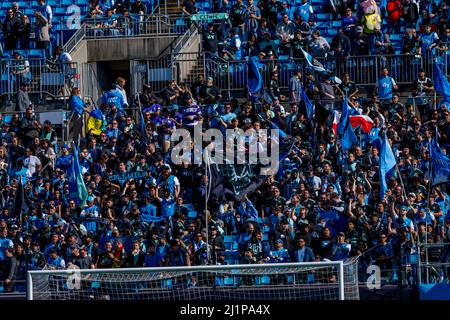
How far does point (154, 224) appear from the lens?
107ft

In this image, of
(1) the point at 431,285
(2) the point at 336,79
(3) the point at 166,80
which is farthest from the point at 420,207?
(3) the point at 166,80

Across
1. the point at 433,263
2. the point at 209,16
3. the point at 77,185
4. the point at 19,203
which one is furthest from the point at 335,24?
the point at 433,263

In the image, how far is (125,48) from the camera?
40438mm

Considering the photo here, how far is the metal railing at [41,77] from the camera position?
39.2 metres

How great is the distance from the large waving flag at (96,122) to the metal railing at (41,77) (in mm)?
2241

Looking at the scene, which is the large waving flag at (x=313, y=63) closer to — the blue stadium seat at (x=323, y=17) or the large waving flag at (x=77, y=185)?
the blue stadium seat at (x=323, y=17)

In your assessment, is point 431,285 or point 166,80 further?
point 166,80

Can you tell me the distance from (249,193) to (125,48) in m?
8.44

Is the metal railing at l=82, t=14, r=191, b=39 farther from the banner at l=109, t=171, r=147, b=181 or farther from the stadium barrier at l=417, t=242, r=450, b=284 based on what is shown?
the stadium barrier at l=417, t=242, r=450, b=284

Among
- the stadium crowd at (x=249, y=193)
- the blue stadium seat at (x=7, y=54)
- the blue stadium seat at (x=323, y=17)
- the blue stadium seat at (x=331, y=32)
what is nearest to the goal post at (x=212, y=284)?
the stadium crowd at (x=249, y=193)

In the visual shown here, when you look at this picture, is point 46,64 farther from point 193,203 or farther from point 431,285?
point 431,285

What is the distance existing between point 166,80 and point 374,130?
5.96m
